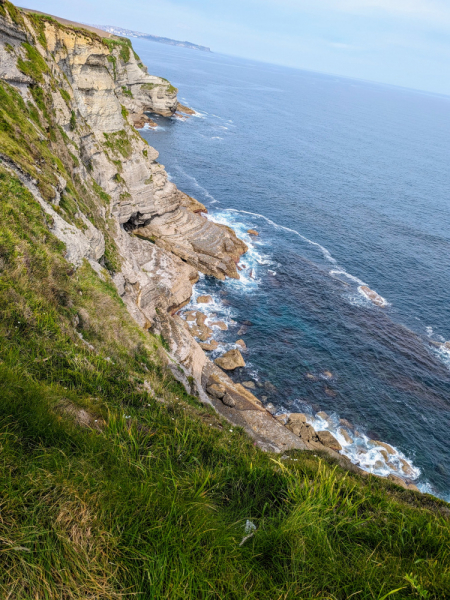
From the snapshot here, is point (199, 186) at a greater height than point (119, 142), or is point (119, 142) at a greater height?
point (119, 142)

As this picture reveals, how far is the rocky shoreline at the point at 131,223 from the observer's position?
24656mm

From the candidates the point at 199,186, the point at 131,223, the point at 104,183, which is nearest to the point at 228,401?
the point at 104,183

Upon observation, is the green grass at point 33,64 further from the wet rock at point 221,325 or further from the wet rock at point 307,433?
the wet rock at point 307,433

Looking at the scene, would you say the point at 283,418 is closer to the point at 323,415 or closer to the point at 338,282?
the point at 323,415

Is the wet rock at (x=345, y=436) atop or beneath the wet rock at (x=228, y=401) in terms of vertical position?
beneath

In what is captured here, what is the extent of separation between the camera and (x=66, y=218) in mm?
22234

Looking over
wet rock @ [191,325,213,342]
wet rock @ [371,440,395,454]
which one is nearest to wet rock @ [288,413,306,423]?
wet rock @ [371,440,395,454]

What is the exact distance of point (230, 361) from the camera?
37188mm

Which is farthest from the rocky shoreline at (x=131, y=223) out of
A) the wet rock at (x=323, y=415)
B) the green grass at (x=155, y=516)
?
the green grass at (x=155, y=516)

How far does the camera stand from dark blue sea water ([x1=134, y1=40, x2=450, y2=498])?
35219 mm

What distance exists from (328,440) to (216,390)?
10746 millimetres

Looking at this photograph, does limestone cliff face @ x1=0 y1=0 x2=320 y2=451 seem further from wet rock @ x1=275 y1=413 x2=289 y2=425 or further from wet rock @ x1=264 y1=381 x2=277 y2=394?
wet rock @ x1=264 y1=381 x2=277 y2=394

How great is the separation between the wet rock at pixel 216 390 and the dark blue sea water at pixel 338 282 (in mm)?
5577

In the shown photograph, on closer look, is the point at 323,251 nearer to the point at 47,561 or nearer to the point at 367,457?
the point at 367,457
